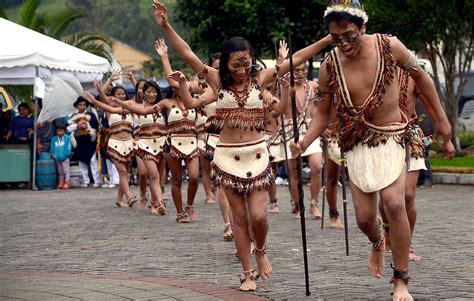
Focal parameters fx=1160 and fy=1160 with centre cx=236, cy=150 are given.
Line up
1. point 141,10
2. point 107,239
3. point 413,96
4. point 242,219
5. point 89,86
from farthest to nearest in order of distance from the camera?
1. point 141,10
2. point 89,86
3. point 107,239
4. point 413,96
5. point 242,219

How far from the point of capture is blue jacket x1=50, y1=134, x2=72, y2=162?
80.7 feet

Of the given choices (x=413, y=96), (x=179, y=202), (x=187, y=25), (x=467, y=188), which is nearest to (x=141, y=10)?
(x=187, y=25)

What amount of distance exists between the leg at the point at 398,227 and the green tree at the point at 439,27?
17.7m

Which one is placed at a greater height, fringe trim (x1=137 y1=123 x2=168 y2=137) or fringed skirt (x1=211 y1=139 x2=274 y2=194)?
fringe trim (x1=137 y1=123 x2=168 y2=137)

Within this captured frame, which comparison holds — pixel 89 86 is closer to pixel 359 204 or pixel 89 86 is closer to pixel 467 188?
pixel 467 188

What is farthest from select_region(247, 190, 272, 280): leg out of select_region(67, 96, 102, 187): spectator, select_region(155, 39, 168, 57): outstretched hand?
select_region(67, 96, 102, 187): spectator

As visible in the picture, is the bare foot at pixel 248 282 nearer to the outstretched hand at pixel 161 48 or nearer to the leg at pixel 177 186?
the outstretched hand at pixel 161 48

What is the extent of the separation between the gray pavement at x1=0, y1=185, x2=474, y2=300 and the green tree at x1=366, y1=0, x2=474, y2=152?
8538 mm

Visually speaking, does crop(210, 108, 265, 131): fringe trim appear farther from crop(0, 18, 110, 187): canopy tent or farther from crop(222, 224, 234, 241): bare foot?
crop(0, 18, 110, 187): canopy tent

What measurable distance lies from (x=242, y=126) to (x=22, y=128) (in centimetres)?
1641

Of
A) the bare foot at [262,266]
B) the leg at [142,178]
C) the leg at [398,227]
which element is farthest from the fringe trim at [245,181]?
the leg at [142,178]

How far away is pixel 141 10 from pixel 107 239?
210ft

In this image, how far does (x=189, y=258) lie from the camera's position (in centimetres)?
1106

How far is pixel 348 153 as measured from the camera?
27.1 feet
